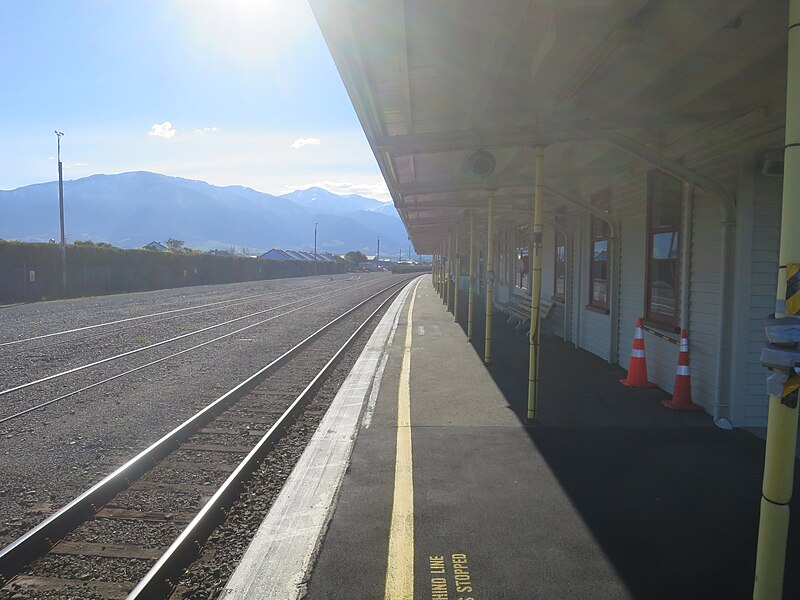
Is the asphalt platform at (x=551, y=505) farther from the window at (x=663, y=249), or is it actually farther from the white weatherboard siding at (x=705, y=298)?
the window at (x=663, y=249)

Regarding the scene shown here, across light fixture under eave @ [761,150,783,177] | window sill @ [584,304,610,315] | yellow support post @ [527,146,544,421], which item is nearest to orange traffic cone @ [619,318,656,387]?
window sill @ [584,304,610,315]

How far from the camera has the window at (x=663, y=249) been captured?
7.52m

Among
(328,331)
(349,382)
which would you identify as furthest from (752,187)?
(328,331)

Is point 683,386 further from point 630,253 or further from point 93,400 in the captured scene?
point 93,400

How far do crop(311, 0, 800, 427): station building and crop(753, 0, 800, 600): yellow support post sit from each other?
95 mm

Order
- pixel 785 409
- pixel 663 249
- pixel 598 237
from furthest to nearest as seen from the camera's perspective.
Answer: pixel 598 237 < pixel 663 249 < pixel 785 409

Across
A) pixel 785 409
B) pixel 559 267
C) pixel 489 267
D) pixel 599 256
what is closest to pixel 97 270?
pixel 559 267

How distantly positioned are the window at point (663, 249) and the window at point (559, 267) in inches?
192

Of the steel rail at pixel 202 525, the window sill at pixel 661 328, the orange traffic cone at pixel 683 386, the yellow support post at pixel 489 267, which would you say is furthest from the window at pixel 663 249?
the steel rail at pixel 202 525

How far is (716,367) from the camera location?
20.6 ft

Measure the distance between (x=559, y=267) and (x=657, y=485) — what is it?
32.7ft

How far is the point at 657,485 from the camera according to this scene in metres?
4.56

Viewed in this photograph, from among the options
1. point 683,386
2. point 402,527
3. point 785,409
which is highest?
point 785,409

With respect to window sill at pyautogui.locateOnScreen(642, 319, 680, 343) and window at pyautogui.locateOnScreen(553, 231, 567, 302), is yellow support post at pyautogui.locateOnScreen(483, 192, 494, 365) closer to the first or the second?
window sill at pyautogui.locateOnScreen(642, 319, 680, 343)
